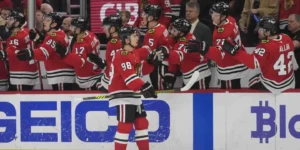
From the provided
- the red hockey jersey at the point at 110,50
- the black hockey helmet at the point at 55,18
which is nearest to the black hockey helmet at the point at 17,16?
the black hockey helmet at the point at 55,18

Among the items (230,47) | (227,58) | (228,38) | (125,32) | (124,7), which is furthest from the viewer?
(124,7)

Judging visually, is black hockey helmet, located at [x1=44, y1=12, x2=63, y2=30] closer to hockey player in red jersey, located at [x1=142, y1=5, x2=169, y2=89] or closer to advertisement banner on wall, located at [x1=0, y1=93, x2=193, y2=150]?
advertisement banner on wall, located at [x1=0, y1=93, x2=193, y2=150]

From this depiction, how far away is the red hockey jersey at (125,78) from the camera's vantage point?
619cm

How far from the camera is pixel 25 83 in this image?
753 cm

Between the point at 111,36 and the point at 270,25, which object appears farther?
the point at 111,36

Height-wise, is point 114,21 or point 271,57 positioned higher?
point 114,21

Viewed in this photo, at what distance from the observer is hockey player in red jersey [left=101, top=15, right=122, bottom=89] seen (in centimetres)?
694

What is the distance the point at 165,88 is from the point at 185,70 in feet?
0.98

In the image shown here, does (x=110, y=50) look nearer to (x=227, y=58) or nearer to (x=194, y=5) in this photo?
(x=194, y=5)

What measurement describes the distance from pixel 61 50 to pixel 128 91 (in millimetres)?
971

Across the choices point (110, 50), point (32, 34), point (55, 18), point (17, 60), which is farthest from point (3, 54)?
point (110, 50)

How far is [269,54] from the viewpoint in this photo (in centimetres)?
665

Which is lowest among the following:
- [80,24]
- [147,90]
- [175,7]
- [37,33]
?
[147,90]

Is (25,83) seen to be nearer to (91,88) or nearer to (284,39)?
(91,88)
